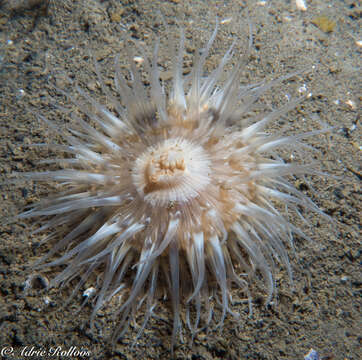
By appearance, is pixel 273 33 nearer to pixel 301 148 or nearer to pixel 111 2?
pixel 301 148

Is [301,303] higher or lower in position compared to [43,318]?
higher

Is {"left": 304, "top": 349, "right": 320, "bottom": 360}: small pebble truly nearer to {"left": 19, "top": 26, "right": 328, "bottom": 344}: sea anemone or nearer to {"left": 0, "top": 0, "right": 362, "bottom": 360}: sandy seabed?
{"left": 0, "top": 0, "right": 362, "bottom": 360}: sandy seabed

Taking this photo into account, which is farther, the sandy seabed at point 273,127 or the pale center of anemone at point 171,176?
the pale center of anemone at point 171,176

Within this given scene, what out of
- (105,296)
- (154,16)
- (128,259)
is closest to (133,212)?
(128,259)

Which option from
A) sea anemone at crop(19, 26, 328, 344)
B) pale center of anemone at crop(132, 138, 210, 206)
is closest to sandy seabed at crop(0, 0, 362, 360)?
sea anemone at crop(19, 26, 328, 344)

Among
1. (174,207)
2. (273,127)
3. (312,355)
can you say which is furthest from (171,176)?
(312,355)

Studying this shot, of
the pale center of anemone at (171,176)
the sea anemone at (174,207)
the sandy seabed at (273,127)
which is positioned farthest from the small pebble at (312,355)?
the pale center of anemone at (171,176)

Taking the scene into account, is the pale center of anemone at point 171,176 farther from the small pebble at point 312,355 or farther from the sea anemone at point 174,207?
the small pebble at point 312,355
